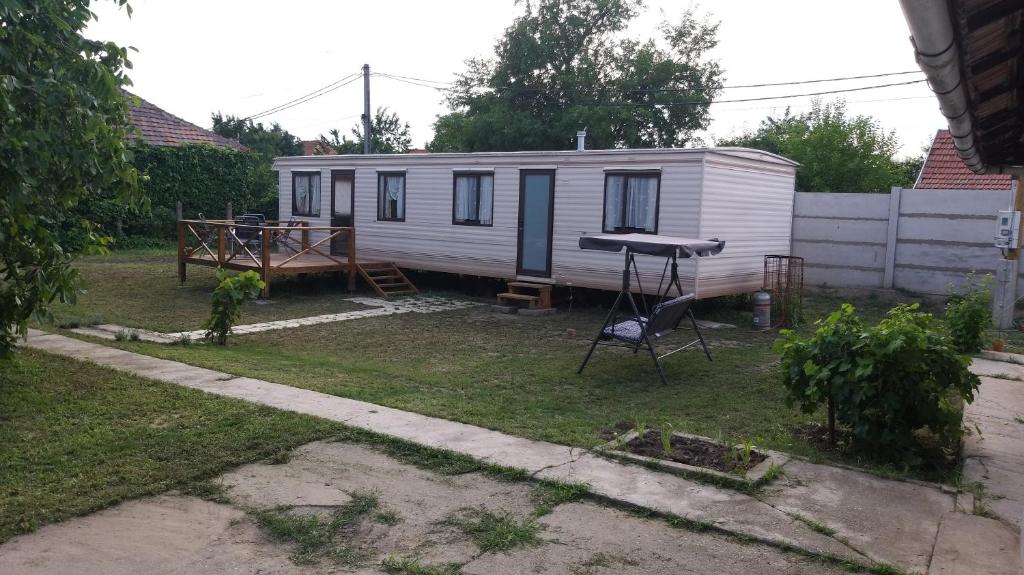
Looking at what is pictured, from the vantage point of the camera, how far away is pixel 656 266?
11.6 meters

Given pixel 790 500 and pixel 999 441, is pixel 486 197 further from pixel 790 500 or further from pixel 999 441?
pixel 790 500

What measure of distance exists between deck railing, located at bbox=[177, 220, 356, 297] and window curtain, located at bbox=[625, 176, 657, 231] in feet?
16.7

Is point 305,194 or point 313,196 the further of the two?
point 305,194

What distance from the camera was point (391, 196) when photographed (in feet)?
50.0

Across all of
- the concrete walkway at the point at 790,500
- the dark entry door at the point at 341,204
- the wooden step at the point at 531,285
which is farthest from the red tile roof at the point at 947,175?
the concrete walkway at the point at 790,500

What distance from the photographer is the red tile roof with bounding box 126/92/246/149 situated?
2198 centimetres

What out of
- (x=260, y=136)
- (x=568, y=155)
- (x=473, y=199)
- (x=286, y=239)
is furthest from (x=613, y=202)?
(x=260, y=136)

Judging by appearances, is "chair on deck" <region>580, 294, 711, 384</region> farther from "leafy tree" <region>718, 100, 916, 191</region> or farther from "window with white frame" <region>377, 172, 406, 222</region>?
"leafy tree" <region>718, 100, 916, 191</region>

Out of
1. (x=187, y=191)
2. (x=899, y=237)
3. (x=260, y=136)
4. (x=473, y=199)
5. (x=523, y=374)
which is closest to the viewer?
(x=523, y=374)

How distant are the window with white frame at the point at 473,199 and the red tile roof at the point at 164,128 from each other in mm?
11149

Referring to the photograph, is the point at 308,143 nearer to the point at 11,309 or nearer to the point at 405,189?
the point at 405,189

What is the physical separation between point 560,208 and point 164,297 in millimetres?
6304

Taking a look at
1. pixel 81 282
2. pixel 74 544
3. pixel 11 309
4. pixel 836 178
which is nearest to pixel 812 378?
pixel 74 544

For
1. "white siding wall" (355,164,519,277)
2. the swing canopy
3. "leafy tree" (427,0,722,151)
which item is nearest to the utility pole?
"leafy tree" (427,0,722,151)
